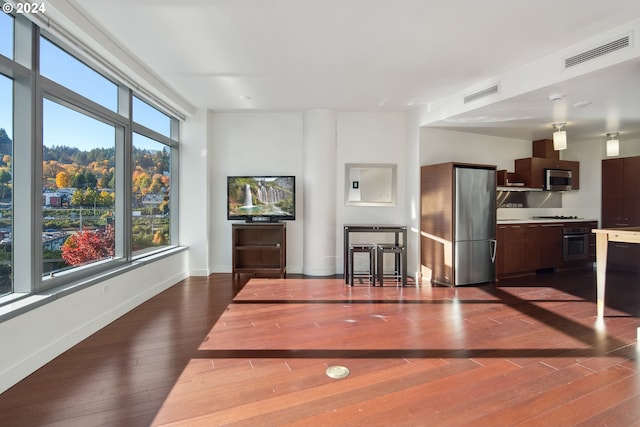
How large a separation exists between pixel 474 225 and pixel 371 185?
5.67 ft

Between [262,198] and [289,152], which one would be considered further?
[289,152]

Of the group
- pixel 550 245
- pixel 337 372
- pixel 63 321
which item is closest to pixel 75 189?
pixel 63 321

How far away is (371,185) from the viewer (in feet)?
18.8

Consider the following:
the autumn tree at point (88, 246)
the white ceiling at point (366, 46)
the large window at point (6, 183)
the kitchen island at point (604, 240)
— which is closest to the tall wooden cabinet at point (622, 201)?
the white ceiling at point (366, 46)

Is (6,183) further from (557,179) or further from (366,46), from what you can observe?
(557,179)

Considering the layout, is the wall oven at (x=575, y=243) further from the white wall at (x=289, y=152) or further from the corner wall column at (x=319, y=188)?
the corner wall column at (x=319, y=188)

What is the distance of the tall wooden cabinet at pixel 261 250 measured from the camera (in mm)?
5242

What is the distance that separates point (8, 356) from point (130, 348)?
2.50ft

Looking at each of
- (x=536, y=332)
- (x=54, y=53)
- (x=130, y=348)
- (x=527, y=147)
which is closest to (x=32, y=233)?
(x=130, y=348)

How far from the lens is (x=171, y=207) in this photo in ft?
17.2

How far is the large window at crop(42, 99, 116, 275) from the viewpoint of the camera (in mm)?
2799

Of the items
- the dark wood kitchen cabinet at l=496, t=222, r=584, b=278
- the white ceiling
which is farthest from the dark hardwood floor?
the white ceiling

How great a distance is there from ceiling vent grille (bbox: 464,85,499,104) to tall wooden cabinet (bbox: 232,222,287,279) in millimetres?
3132

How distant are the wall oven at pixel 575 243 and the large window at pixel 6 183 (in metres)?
7.33
